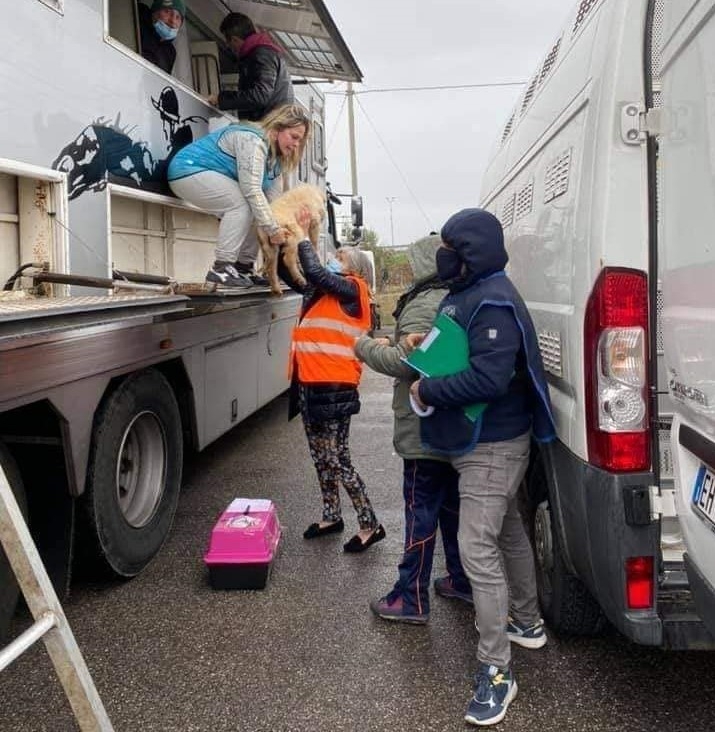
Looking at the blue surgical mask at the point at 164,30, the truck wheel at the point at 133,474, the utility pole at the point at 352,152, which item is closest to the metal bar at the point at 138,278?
the truck wheel at the point at 133,474

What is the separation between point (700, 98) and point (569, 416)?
110 centimetres

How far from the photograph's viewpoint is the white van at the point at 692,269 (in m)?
2.00

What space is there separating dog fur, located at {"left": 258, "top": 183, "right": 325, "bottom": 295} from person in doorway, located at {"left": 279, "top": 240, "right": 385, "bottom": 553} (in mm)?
736

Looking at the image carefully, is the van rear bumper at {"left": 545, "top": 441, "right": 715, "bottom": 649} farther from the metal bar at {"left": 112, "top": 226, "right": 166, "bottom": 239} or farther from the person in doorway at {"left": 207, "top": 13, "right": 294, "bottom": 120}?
the person in doorway at {"left": 207, "top": 13, "right": 294, "bottom": 120}

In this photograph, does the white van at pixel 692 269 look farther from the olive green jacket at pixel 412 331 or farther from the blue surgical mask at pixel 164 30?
the blue surgical mask at pixel 164 30

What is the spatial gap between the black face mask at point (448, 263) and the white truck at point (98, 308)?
54.8 inches

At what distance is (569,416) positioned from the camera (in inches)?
106

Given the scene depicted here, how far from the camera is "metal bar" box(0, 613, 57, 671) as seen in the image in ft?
6.33

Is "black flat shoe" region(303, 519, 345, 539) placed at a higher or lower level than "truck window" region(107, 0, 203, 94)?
lower

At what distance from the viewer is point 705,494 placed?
213 cm

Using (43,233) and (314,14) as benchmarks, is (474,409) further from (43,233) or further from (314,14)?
(314,14)

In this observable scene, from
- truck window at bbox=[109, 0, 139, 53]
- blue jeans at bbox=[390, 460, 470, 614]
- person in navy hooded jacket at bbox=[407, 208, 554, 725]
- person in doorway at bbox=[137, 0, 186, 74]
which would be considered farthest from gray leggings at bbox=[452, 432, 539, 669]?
person in doorway at bbox=[137, 0, 186, 74]

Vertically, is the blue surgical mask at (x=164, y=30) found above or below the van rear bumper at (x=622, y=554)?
above

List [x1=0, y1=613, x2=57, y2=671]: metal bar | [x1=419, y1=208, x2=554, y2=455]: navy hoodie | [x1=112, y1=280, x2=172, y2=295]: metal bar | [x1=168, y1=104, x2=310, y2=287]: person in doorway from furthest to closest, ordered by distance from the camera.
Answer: [x1=168, y1=104, x2=310, y2=287]: person in doorway → [x1=112, y1=280, x2=172, y2=295]: metal bar → [x1=419, y1=208, x2=554, y2=455]: navy hoodie → [x1=0, y1=613, x2=57, y2=671]: metal bar
